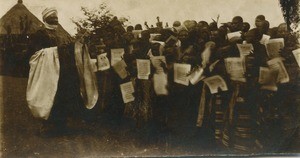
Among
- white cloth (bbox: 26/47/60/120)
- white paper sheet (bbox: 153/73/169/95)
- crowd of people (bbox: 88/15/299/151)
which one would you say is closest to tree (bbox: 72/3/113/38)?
crowd of people (bbox: 88/15/299/151)

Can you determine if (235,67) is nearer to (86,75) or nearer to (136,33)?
(136,33)

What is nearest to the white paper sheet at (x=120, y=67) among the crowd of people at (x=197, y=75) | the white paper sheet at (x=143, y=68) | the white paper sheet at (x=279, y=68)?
the crowd of people at (x=197, y=75)

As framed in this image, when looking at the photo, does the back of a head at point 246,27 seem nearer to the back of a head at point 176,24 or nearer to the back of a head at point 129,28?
the back of a head at point 176,24

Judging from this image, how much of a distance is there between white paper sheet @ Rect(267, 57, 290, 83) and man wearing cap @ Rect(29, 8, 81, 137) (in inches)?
90.1

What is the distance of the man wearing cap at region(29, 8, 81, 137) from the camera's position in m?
4.86

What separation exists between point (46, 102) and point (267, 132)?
2.61 metres

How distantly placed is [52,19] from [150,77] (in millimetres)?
1319

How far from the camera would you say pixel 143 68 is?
16.1ft

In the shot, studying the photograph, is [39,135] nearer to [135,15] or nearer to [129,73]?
[129,73]

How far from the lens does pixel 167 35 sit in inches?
195

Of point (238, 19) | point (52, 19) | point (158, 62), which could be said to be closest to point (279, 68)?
point (238, 19)

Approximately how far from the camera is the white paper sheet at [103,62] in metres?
4.90

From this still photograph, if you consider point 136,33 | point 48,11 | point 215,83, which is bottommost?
point 215,83

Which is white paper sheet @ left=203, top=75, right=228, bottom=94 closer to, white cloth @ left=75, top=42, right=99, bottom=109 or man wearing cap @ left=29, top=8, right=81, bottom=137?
white cloth @ left=75, top=42, right=99, bottom=109
